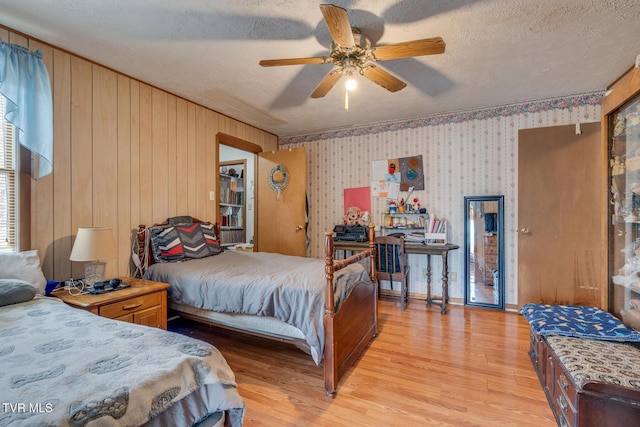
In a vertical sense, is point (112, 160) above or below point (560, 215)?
above

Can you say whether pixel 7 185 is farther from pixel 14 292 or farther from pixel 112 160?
pixel 14 292

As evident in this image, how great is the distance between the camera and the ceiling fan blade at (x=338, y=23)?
147 cm

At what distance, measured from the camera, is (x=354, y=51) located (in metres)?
1.98

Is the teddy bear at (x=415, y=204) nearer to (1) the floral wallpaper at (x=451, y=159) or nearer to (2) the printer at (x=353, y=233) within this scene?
(1) the floral wallpaper at (x=451, y=159)

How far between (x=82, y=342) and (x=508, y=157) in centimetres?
413

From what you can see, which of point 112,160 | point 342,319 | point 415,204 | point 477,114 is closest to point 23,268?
point 112,160

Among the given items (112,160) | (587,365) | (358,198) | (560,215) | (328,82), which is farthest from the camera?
(358,198)

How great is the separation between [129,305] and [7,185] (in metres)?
1.17

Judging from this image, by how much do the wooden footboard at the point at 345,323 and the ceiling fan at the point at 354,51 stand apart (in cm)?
120

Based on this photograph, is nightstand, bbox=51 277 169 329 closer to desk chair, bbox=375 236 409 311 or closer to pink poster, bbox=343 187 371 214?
desk chair, bbox=375 236 409 311

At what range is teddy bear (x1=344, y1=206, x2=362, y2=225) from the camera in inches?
168

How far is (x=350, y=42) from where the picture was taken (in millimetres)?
1785

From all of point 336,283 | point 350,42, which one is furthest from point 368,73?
point 336,283

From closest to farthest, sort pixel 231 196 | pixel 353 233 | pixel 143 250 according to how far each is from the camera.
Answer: pixel 143 250 → pixel 353 233 → pixel 231 196
